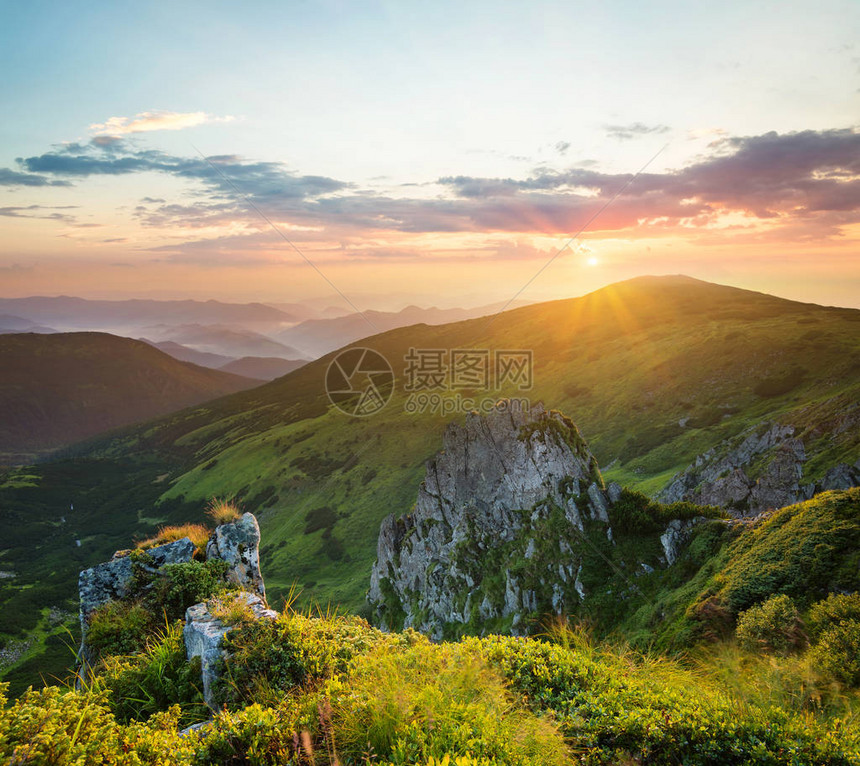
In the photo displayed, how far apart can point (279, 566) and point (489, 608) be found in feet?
282

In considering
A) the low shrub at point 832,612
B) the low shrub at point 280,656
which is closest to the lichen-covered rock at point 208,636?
the low shrub at point 280,656

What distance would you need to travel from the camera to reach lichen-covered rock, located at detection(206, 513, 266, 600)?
600 inches

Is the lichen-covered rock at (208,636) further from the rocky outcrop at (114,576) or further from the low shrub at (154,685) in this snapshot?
the rocky outcrop at (114,576)

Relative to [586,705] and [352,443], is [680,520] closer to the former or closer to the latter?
[586,705]

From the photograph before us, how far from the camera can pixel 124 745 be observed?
6.42 metres

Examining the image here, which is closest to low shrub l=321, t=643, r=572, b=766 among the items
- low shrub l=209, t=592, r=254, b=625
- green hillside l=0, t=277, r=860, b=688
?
low shrub l=209, t=592, r=254, b=625

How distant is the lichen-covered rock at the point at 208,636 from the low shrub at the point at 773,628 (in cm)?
1624

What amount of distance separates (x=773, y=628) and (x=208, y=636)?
18.4m

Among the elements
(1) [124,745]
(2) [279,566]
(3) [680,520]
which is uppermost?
(1) [124,745]

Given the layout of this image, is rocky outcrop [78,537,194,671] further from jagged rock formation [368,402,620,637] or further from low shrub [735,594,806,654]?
jagged rock formation [368,402,620,637]

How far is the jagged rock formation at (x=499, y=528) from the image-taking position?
36531 mm

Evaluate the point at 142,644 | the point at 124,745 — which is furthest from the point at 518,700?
the point at 142,644

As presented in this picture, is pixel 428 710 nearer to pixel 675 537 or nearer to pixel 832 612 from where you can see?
pixel 832 612

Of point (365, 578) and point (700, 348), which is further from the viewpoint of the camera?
→ point (700, 348)
